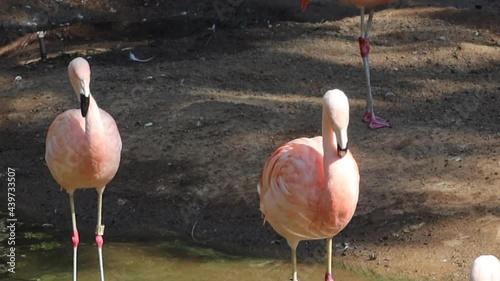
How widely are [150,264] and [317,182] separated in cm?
176

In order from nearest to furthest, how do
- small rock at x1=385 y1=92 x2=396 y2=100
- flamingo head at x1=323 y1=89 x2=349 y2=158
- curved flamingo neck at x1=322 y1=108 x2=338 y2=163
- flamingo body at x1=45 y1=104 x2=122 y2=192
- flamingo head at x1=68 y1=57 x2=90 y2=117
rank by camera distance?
1. flamingo head at x1=323 y1=89 x2=349 y2=158
2. curved flamingo neck at x1=322 y1=108 x2=338 y2=163
3. flamingo head at x1=68 y1=57 x2=90 y2=117
4. flamingo body at x1=45 y1=104 x2=122 y2=192
5. small rock at x1=385 y1=92 x2=396 y2=100

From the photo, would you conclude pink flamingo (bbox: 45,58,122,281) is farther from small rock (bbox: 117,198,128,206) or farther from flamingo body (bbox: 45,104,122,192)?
small rock (bbox: 117,198,128,206)

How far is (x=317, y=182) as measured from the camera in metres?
4.78

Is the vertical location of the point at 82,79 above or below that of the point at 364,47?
above

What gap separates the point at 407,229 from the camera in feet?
20.2

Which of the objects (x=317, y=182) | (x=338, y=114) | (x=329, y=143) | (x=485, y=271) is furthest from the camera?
(x=317, y=182)

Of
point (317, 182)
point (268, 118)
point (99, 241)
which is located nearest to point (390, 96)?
point (268, 118)

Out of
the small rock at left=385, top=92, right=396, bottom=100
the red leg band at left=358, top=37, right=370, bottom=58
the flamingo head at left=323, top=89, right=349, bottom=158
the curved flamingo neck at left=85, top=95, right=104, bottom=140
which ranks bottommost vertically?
the small rock at left=385, top=92, right=396, bottom=100

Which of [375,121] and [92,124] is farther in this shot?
[375,121]

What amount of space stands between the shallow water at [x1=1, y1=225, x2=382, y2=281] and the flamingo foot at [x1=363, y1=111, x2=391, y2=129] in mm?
1730

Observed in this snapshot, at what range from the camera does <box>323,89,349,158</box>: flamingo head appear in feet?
14.8

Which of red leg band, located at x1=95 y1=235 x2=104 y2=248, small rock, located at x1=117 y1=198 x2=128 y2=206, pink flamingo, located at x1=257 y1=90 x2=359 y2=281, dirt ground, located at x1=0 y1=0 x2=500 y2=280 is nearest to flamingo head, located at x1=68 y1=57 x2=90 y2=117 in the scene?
red leg band, located at x1=95 y1=235 x2=104 y2=248

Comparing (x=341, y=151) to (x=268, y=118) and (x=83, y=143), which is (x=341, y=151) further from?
(x=268, y=118)

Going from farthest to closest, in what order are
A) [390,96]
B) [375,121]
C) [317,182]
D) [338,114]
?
[390,96], [375,121], [317,182], [338,114]
